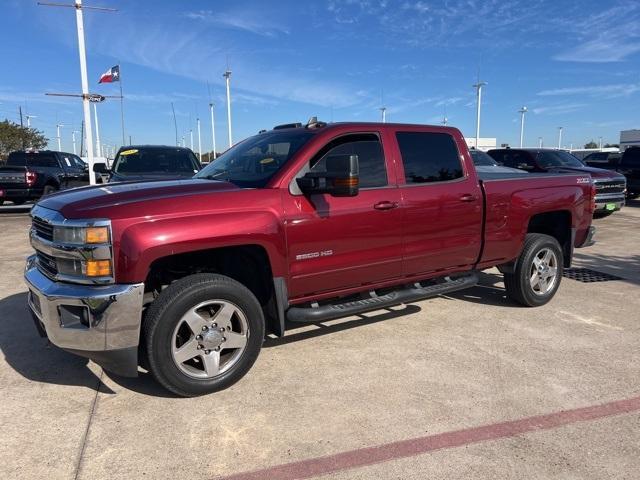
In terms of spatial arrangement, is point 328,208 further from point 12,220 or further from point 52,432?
point 12,220

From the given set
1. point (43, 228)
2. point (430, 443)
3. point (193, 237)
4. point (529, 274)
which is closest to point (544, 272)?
point (529, 274)

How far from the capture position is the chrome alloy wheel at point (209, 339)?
11.4 ft

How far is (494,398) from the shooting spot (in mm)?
3521

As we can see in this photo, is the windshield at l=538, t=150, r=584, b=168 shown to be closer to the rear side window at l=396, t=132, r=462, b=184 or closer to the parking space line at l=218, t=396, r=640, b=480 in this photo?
the rear side window at l=396, t=132, r=462, b=184

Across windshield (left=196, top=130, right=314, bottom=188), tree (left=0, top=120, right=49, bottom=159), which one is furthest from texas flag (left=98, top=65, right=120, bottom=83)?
tree (left=0, top=120, right=49, bottom=159)

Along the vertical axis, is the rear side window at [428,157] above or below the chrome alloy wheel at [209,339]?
above

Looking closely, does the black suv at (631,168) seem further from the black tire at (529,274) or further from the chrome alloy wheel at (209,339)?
the chrome alloy wheel at (209,339)

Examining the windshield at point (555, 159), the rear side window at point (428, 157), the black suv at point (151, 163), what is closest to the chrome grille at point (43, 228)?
the rear side window at point (428, 157)

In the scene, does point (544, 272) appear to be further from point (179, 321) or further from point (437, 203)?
point (179, 321)

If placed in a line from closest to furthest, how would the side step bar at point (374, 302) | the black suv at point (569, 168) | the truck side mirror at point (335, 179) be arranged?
the truck side mirror at point (335, 179) < the side step bar at point (374, 302) < the black suv at point (569, 168)

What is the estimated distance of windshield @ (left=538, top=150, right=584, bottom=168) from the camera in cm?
1348

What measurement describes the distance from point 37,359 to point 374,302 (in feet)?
9.36

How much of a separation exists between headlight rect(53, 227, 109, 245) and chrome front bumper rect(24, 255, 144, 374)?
292mm

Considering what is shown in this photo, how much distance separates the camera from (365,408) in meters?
3.39
